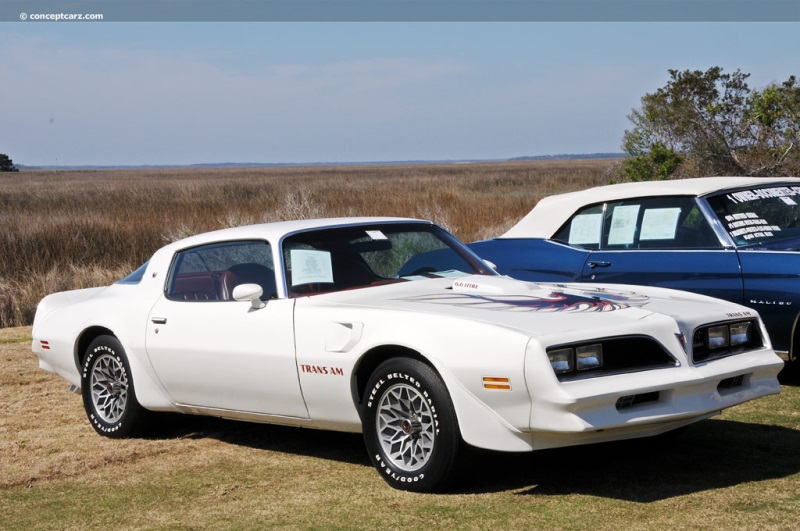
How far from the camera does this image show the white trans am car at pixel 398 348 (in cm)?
508

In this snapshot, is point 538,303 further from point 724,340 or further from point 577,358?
point 724,340

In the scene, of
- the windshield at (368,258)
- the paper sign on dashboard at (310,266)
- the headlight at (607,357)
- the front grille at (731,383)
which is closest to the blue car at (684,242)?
the windshield at (368,258)

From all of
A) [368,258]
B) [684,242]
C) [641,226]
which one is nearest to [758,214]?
[684,242]

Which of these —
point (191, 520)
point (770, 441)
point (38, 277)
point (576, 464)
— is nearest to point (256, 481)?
point (191, 520)

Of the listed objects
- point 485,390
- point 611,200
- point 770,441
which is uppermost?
point 611,200

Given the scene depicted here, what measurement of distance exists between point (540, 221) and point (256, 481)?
4.30 metres

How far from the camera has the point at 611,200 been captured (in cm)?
888

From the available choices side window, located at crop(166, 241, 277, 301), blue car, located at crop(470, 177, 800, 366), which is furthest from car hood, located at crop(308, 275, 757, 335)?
blue car, located at crop(470, 177, 800, 366)

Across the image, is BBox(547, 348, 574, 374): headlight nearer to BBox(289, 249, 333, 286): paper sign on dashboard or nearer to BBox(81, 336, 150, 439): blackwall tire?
BBox(289, 249, 333, 286): paper sign on dashboard

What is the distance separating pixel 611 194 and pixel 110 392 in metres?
4.18

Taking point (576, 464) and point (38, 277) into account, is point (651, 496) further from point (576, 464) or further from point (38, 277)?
point (38, 277)

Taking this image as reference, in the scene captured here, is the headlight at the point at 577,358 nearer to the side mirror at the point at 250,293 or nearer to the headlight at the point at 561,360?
the headlight at the point at 561,360

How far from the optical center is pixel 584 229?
9039mm

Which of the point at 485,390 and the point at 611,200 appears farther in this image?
the point at 611,200
